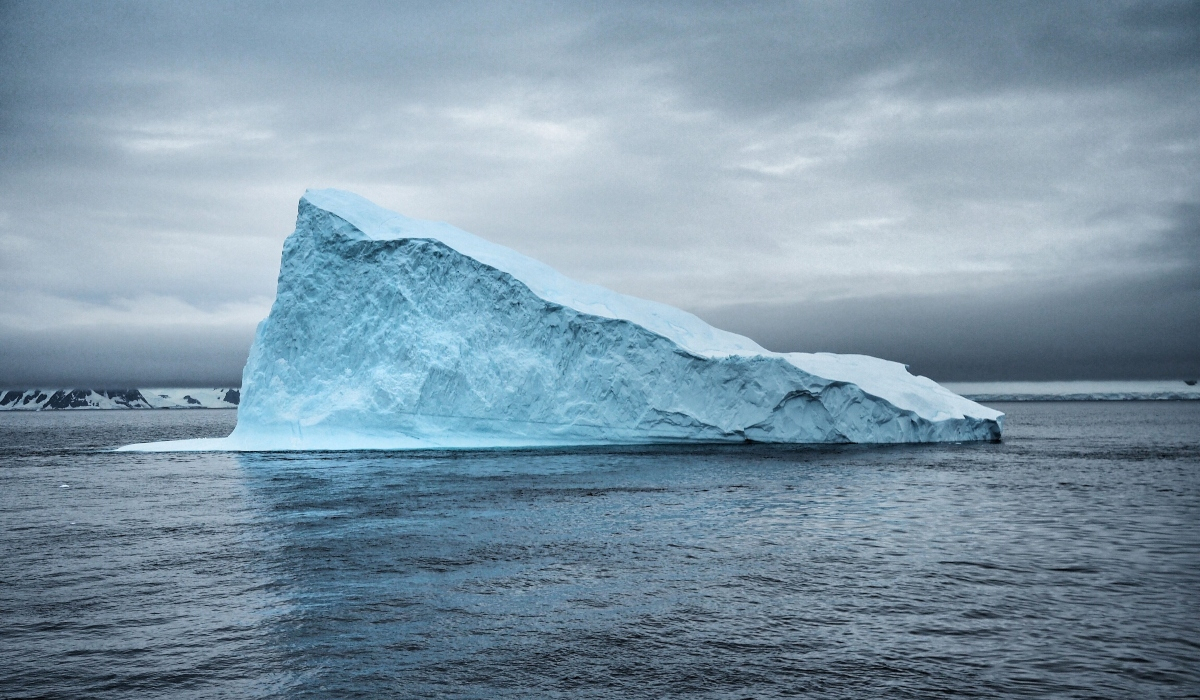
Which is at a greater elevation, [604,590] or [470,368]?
[470,368]

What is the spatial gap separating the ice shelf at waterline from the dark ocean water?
953cm

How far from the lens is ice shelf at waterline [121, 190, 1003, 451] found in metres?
28.5

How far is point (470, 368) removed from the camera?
28766mm

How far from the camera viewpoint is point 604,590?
9.22 m

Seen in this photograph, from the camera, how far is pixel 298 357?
2912cm

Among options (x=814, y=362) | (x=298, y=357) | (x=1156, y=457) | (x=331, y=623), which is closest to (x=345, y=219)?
(x=298, y=357)

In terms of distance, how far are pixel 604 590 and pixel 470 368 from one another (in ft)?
66.5

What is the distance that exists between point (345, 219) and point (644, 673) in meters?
25.6

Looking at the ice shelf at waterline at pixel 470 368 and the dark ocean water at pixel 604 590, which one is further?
the ice shelf at waterline at pixel 470 368

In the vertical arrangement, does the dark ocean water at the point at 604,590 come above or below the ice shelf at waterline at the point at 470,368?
below

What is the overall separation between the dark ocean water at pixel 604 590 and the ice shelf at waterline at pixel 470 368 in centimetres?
953

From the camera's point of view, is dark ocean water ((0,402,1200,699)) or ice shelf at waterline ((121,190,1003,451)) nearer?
dark ocean water ((0,402,1200,699))

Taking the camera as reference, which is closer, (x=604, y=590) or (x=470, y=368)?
(x=604, y=590)

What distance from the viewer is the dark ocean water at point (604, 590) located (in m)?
6.55
